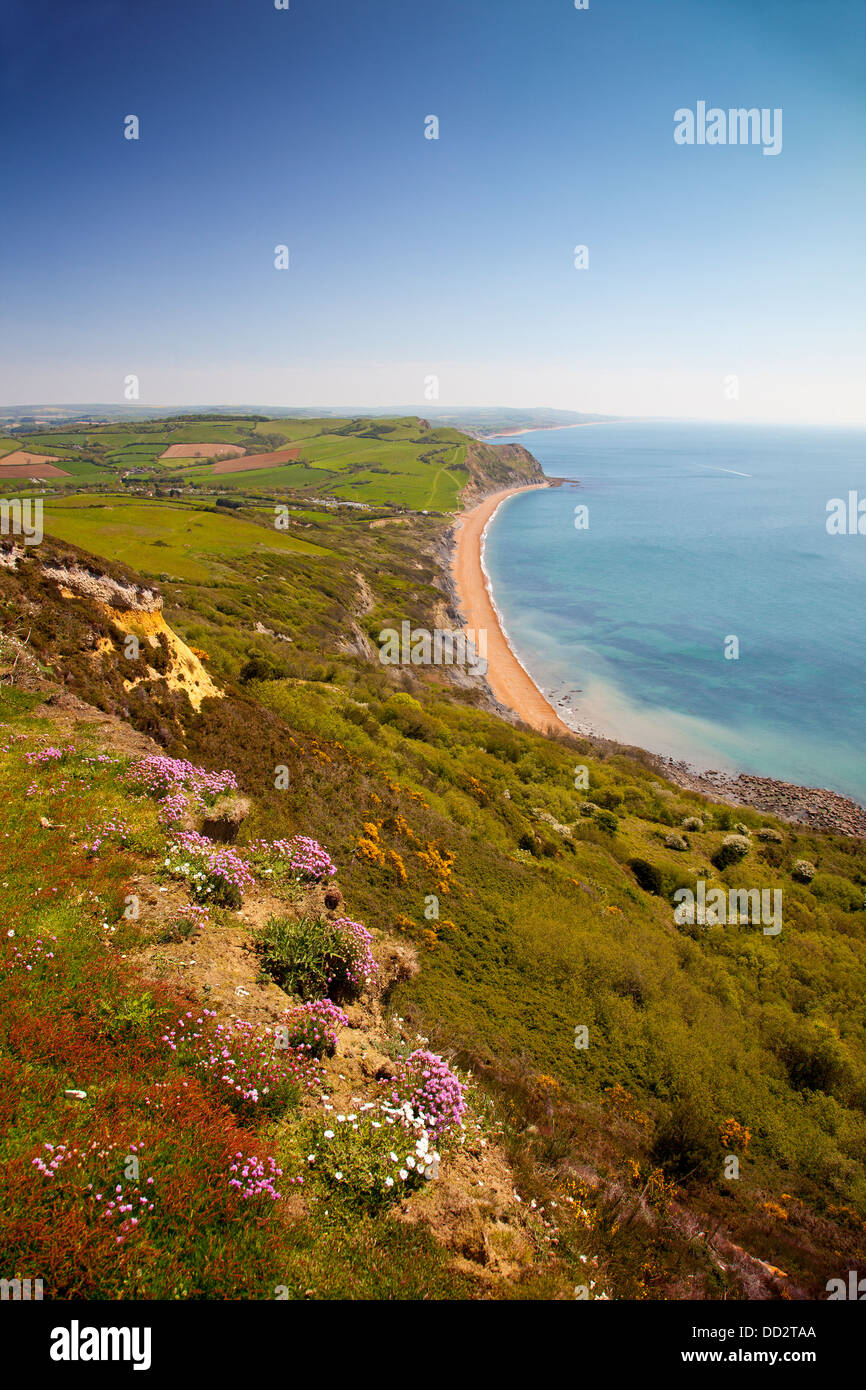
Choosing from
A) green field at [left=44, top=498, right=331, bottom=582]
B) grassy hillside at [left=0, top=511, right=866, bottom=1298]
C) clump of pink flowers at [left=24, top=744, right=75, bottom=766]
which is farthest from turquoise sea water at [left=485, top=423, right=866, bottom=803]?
clump of pink flowers at [left=24, top=744, right=75, bottom=766]

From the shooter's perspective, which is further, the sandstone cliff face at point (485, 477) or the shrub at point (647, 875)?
the sandstone cliff face at point (485, 477)

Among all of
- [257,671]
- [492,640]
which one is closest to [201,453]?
[492,640]

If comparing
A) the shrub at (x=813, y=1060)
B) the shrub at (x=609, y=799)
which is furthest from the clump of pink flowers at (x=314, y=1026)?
the shrub at (x=609, y=799)

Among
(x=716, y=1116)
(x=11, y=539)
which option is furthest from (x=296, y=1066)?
(x=11, y=539)

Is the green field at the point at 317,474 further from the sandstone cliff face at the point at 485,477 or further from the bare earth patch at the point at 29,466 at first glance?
the bare earth patch at the point at 29,466
